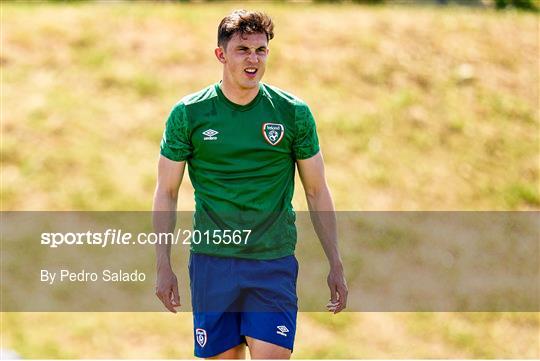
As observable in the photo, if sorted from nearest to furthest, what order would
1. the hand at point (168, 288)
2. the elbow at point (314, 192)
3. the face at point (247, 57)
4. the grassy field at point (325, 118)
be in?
1. the face at point (247, 57)
2. the hand at point (168, 288)
3. the elbow at point (314, 192)
4. the grassy field at point (325, 118)

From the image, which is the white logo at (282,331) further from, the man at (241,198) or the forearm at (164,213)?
the forearm at (164,213)

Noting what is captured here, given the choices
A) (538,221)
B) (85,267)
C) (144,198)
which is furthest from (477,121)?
(85,267)

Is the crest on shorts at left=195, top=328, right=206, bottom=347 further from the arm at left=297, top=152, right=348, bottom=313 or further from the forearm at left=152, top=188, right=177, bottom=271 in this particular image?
the arm at left=297, top=152, right=348, bottom=313

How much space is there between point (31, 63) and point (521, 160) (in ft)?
26.1

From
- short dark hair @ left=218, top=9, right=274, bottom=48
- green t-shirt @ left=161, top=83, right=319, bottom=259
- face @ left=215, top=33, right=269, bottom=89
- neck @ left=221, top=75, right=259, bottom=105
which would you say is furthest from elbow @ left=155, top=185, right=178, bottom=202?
short dark hair @ left=218, top=9, right=274, bottom=48

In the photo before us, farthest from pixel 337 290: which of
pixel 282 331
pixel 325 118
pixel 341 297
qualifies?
pixel 325 118

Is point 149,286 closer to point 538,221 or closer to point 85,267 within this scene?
point 85,267

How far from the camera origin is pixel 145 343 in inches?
489

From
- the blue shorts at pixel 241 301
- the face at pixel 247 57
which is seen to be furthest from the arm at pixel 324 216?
the face at pixel 247 57

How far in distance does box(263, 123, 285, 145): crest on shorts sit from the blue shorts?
2.27ft

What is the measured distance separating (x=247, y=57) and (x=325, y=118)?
10.7 meters

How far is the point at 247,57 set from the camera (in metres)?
5.73

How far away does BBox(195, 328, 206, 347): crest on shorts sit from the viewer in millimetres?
6079

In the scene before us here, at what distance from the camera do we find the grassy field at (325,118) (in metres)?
13.1
